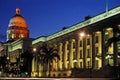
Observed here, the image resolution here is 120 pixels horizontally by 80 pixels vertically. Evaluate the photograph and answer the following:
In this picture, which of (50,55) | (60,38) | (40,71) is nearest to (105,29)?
(50,55)

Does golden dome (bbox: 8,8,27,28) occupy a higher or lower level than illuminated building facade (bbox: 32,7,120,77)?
higher

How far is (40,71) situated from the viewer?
424ft

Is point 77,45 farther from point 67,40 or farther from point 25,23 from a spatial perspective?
point 25,23

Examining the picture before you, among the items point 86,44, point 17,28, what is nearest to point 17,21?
point 17,28

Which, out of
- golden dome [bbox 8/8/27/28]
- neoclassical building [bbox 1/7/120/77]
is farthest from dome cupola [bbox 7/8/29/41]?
neoclassical building [bbox 1/7/120/77]

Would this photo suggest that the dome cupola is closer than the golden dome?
Yes

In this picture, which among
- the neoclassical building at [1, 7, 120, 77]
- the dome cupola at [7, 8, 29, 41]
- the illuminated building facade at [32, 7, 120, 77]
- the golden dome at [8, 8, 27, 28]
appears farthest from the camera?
the golden dome at [8, 8, 27, 28]

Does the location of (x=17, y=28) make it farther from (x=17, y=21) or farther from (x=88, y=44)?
(x=88, y=44)

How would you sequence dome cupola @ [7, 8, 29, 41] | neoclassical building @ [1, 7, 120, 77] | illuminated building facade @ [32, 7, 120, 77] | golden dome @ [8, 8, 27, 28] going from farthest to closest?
golden dome @ [8, 8, 27, 28] → dome cupola @ [7, 8, 29, 41] → illuminated building facade @ [32, 7, 120, 77] → neoclassical building @ [1, 7, 120, 77]

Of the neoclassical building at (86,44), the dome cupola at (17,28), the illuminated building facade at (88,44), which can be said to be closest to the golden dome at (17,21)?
the dome cupola at (17,28)

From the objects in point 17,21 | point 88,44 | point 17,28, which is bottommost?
point 88,44

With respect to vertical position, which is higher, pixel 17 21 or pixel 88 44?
pixel 17 21

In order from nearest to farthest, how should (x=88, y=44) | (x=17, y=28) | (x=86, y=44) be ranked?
(x=88, y=44) < (x=86, y=44) < (x=17, y=28)

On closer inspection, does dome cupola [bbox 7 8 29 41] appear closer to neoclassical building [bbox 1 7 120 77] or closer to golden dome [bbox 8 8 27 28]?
golden dome [bbox 8 8 27 28]
